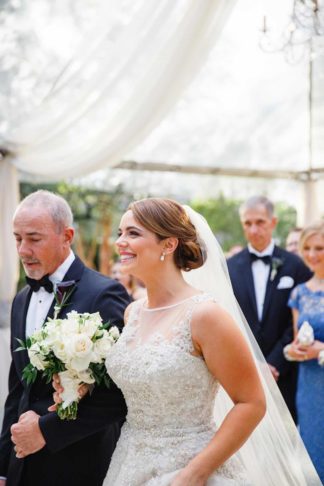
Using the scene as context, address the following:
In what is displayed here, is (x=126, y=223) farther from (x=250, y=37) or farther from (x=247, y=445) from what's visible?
(x=250, y=37)

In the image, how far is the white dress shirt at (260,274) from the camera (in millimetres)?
5348

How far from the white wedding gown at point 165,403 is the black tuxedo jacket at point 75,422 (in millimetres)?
188

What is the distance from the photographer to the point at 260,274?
18.0 ft

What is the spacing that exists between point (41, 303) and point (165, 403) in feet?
3.17

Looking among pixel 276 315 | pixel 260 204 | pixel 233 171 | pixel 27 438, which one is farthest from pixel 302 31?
pixel 27 438

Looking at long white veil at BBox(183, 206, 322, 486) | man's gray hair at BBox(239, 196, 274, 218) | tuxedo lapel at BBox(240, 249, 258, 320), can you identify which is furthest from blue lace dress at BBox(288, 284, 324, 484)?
long white veil at BBox(183, 206, 322, 486)

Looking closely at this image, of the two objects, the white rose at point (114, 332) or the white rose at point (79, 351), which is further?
the white rose at point (114, 332)

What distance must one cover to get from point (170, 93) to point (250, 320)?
6.15ft

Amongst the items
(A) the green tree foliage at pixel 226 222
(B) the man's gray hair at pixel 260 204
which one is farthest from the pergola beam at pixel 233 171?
(A) the green tree foliage at pixel 226 222

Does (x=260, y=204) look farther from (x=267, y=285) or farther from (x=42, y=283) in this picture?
(x=42, y=283)

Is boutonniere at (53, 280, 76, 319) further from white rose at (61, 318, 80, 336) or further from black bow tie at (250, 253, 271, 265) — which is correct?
black bow tie at (250, 253, 271, 265)

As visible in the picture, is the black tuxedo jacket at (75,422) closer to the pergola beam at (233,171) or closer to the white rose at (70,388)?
the white rose at (70,388)

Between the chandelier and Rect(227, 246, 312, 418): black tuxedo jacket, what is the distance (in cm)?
174

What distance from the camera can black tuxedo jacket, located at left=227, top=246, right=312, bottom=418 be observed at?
16.8 ft
